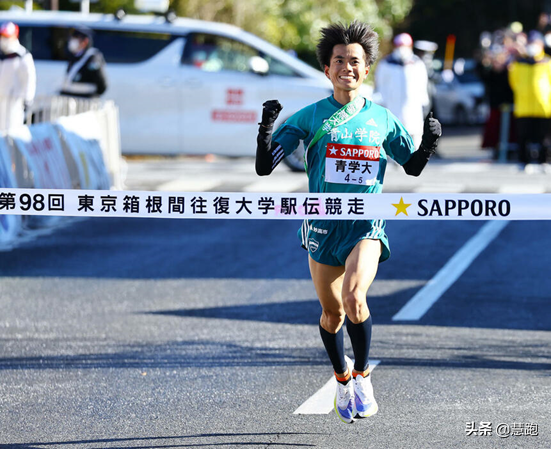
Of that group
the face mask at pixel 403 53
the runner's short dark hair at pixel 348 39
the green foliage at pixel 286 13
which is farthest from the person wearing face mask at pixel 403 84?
the runner's short dark hair at pixel 348 39

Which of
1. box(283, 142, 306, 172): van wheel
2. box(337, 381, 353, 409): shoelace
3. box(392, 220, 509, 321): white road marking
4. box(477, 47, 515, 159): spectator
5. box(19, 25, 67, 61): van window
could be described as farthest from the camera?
box(477, 47, 515, 159): spectator

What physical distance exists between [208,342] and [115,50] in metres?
11.4

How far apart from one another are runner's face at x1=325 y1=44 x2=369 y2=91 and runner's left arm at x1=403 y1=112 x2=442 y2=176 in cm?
38

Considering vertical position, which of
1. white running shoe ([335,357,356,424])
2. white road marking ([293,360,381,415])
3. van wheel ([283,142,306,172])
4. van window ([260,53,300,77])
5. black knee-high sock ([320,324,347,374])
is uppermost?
van window ([260,53,300,77])

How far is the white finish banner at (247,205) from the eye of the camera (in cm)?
565

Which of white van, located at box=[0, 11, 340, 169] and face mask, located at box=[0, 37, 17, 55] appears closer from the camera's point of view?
face mask, located at box=[0, 37, 17, 55]

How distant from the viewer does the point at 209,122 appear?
17.5 m

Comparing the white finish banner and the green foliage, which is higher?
the green foliage

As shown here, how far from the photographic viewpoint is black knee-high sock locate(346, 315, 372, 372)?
17.5ft

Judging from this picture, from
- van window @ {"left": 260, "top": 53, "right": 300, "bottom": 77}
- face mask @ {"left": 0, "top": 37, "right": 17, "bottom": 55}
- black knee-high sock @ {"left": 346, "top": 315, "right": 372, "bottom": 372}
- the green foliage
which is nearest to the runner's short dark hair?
black knee-high sock @ {"left": 346, "top": 315, "right": 372, "bottom": 372}

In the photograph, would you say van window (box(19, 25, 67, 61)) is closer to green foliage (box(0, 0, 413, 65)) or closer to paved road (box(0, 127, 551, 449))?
green foliage (box(0, 0, 413, 65))

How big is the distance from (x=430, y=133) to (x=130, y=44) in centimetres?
1322

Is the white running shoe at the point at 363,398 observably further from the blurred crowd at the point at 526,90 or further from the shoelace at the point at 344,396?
the blurred crowd at the point at 526,90

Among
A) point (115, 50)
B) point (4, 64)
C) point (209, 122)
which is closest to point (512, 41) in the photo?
point (209, 122)
